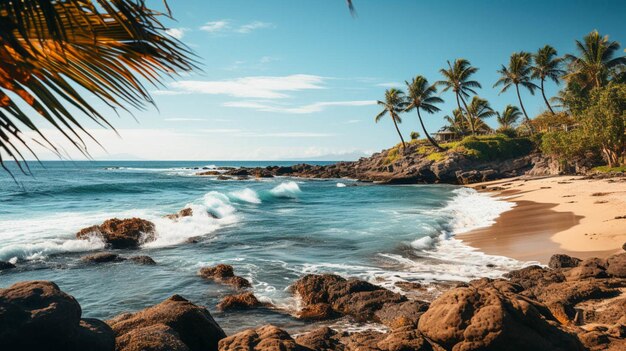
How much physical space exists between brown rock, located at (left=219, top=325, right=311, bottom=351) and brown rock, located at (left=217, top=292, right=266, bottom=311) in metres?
3.62

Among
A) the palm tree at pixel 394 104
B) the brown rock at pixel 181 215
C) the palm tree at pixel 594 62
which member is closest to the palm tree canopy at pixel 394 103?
the palm tree at pixel 394 104

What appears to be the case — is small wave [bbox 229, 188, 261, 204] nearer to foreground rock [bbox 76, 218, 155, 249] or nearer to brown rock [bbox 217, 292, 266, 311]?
foreground rock [bbox 76, 218, 155, 249]

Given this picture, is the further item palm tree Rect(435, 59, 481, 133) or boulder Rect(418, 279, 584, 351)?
palm tree Rect(435, 59, 481, 133)

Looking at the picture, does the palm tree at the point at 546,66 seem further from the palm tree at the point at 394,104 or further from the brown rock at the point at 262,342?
the brown rock at the point at 262,342

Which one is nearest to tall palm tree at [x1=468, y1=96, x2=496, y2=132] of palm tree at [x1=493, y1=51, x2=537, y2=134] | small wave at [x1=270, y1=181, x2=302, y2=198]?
palm tree at [x1=493, y1=51, x2=537, y2=134]

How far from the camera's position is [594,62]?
143 ft

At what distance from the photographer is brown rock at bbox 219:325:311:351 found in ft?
16.2

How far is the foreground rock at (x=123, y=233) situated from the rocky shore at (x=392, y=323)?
10.6m

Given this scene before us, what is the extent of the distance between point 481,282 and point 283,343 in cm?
535

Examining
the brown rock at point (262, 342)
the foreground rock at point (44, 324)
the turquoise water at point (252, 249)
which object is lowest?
the turquoise water at point (252, 249)

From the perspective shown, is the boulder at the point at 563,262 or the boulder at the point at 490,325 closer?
the boulder at the point at 490,325

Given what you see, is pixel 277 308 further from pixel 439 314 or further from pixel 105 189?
pixel 105 189

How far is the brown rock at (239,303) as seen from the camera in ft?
28.9

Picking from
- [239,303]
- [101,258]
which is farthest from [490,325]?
[101,258]
